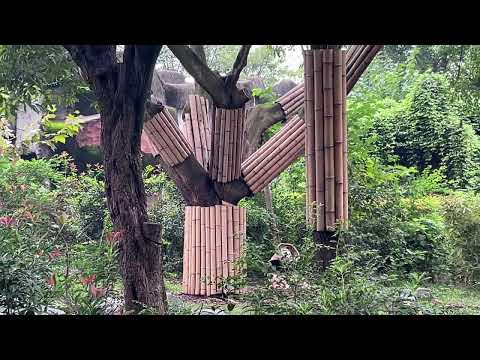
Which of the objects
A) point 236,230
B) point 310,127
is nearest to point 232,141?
point 236,230

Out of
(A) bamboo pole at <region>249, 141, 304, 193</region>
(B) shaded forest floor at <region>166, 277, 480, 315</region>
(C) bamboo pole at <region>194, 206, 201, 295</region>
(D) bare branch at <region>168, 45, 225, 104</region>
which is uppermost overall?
(D) bare branch at <region>168, 45, 225, 104</region>

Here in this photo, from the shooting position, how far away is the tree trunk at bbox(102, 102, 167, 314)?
10.5 feet

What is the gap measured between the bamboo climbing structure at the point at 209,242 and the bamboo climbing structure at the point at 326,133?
0.86 m

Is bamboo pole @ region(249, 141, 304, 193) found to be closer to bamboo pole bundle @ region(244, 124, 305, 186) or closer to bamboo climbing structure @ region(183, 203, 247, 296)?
bamboo pole bundle @ region(244, 124, 305, 186)

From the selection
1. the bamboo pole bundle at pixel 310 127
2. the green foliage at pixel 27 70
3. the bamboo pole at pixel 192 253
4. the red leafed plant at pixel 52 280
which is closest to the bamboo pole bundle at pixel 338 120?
the bamboo pole bundle at pixel 310 127

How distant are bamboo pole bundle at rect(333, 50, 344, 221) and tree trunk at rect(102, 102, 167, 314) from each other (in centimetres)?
155

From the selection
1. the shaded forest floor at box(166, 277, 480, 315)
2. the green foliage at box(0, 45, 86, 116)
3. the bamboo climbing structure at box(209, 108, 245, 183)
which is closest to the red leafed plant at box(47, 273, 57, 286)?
the shaded forest floor at box(166, 277, 480, 315)

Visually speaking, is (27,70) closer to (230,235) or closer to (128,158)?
(128,158)

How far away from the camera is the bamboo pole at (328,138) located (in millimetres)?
4207

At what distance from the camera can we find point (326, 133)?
429 centimetres
